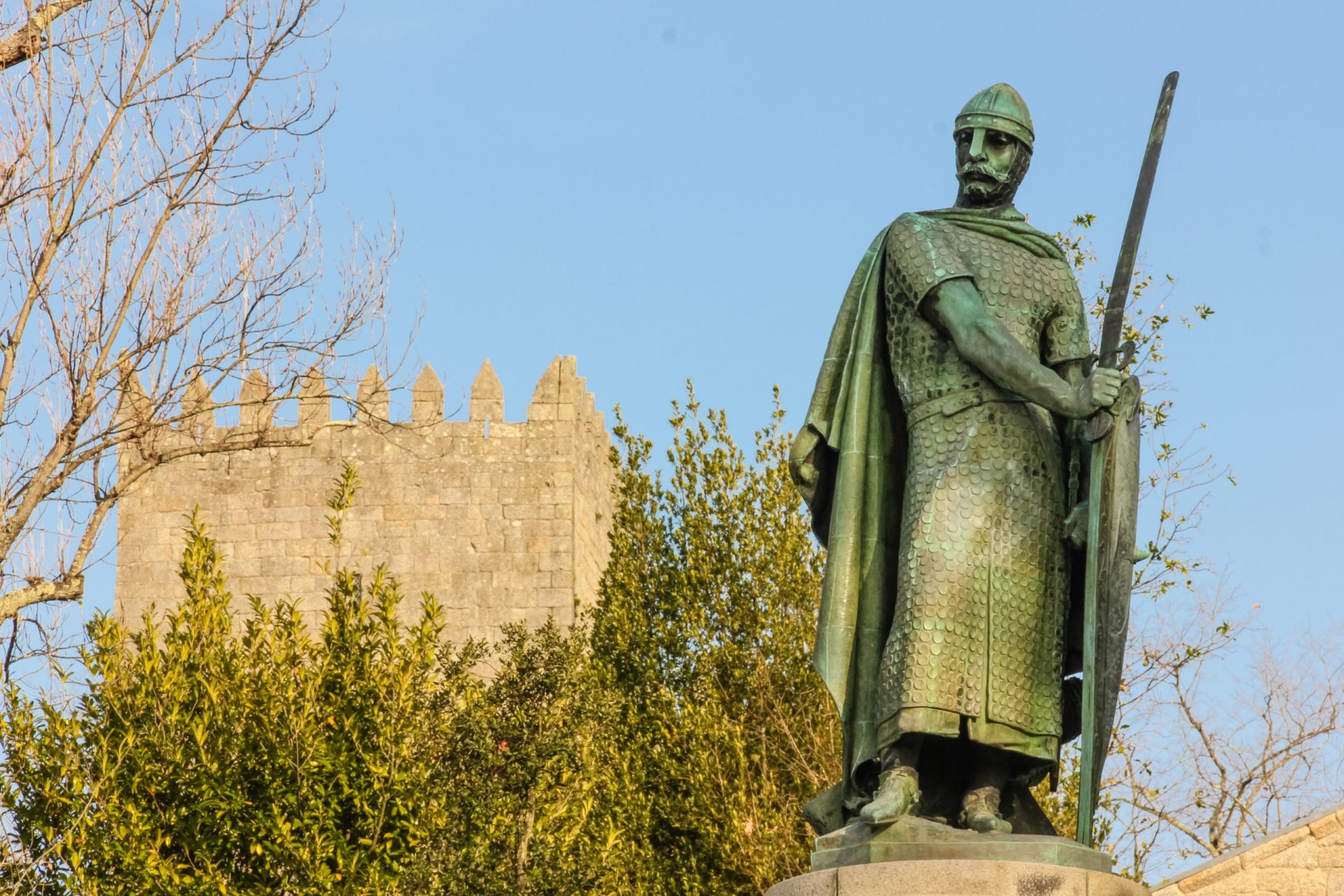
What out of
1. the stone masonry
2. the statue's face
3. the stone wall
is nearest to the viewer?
the statue's face

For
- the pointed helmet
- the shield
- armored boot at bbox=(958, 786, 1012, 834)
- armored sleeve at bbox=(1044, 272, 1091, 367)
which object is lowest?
armored boot at bbox=(958, 786, 1012, 834)

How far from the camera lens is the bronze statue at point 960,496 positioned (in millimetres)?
6027

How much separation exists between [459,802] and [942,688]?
11712mm

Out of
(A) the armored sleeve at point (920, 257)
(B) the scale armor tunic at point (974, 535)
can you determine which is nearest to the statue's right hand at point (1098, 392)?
(B) the scale armor tunic at point (974, 535)

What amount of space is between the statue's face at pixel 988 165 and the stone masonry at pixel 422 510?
78.5ft

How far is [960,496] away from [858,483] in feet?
1.27

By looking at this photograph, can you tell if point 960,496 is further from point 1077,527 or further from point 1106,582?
point 1106,582

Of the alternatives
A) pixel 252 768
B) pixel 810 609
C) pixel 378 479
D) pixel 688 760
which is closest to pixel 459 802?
pixel 252 768

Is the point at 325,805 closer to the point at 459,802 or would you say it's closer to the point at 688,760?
the point at 459,802

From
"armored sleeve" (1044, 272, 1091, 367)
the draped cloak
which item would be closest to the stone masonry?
the draped cloak

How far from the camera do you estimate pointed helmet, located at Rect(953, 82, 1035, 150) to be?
257 inches

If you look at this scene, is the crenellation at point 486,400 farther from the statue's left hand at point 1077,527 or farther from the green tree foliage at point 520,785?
the statue's left hand at point 1077,527

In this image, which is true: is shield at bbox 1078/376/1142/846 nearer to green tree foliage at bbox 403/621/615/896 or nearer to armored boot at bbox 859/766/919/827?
armored boot at bbox 859/766/919/827

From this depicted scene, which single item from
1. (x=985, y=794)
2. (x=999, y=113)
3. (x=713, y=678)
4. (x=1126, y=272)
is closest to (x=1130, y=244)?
(x=1126, y=272)
